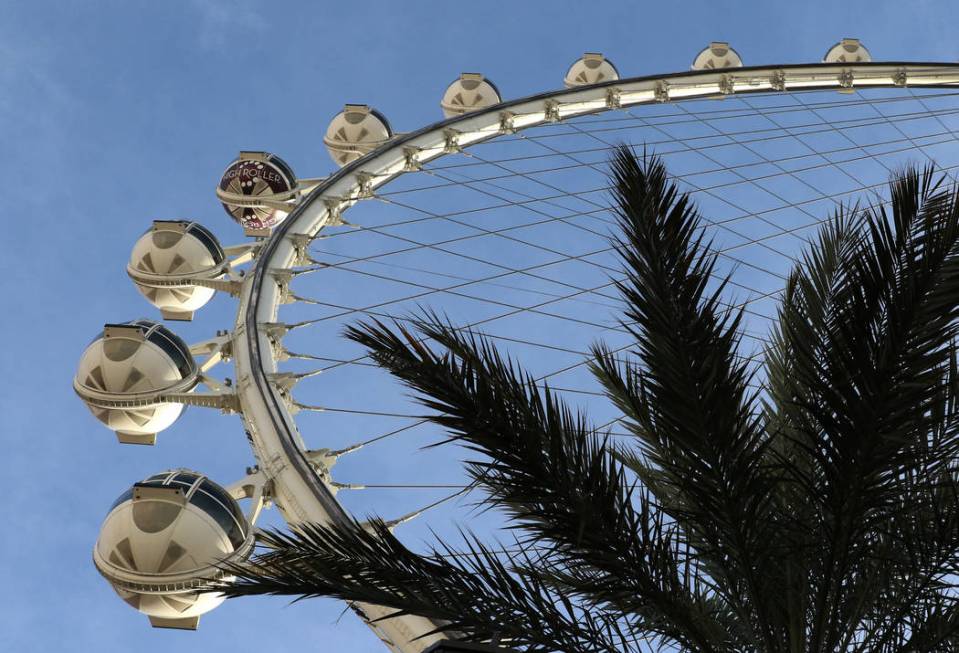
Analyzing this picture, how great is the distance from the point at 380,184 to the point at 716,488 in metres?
11.1

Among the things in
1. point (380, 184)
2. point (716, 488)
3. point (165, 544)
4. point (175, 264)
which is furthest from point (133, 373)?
point (716, 488)

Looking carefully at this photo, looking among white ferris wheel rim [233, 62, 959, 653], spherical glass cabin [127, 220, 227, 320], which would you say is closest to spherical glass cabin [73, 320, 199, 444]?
white ferris wheel rim [233, 62, 959, 653]

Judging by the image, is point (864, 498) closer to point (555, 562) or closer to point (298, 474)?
point (555, 562)

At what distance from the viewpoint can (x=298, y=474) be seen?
884cm

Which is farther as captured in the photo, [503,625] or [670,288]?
[670,288]

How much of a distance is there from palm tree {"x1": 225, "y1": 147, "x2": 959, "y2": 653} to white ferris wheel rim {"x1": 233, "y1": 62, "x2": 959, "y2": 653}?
8.22 ft

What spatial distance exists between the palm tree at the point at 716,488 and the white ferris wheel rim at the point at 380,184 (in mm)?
2506

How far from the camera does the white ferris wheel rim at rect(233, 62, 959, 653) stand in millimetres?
8852

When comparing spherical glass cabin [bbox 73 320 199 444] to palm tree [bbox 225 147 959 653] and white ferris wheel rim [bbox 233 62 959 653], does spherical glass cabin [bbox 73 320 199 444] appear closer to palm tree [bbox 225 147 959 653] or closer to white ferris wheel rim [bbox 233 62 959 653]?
white ferris wheel rim [bbox 233 62 959 653]

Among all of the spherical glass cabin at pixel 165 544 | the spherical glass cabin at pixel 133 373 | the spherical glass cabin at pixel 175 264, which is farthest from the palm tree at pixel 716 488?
the spherical glass cabin at pixel 175 264

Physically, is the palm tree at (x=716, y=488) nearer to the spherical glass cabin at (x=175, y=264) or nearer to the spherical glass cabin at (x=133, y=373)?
the spherical glass cabin at (x=133, y=373)

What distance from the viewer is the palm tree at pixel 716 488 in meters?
5.01

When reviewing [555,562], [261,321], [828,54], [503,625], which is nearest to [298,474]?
[261,321]

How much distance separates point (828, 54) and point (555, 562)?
2343 centimetres
